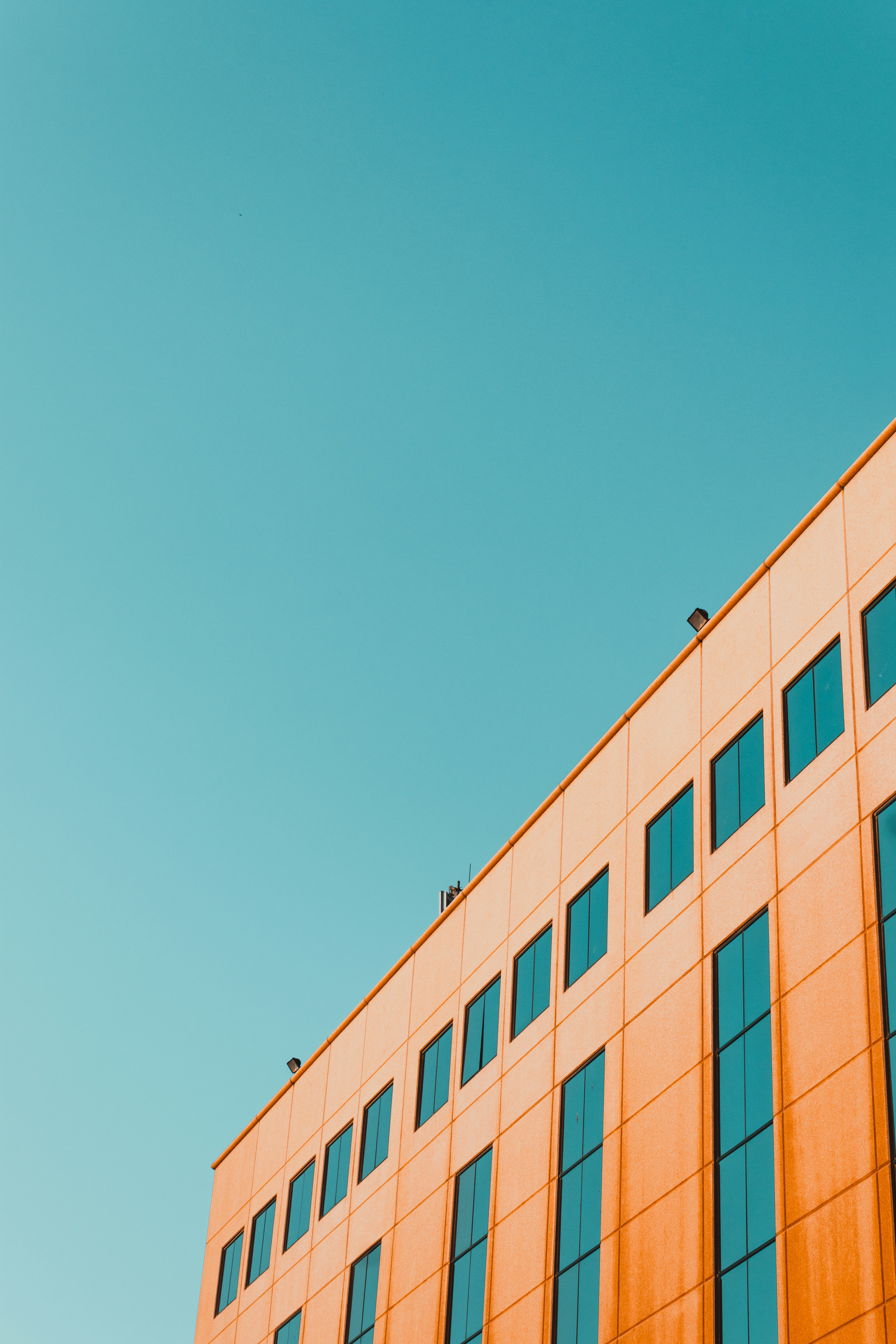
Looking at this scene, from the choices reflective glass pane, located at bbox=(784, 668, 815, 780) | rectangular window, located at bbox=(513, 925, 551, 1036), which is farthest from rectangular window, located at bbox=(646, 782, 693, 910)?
rectangular window, located at bbox=(513, 925, 551, 1036)

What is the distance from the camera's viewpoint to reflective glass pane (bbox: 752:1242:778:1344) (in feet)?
88.6

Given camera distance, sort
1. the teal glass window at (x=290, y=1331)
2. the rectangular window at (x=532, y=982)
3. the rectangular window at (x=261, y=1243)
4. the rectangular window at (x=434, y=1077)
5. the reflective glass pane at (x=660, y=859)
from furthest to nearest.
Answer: the rectangular window at (x=261, y=1243)
the teal glass window at (x=290, y=1331)
the rectangular window at (x=434, y=1077)
the rectangular window at (x=532, y=982)
the reflective glass pane at (x=660, y=859)

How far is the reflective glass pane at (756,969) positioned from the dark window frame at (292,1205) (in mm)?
22705

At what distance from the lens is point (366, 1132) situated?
1832 inches

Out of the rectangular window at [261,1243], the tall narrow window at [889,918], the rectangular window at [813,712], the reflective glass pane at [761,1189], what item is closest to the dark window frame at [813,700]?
the rectangular window at [813,712]

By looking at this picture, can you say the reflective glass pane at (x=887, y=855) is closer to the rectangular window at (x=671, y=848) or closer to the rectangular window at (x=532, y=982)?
the rectangular window at (x=671, y=848)

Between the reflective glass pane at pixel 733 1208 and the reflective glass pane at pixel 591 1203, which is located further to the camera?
the reflective glass pane at pixel 591 1203

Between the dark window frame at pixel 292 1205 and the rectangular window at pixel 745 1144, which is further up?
the dark window frame at pixel 292 1205

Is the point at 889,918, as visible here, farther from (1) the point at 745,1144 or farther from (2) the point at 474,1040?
(2) the point at 474,1040

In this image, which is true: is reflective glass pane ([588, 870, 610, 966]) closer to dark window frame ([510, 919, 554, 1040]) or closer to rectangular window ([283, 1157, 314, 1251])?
dark window frame ([510, 919, 554, 1040])

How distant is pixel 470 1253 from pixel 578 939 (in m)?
8.29

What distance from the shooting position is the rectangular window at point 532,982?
129 feet

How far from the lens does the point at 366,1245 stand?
44.0 meters

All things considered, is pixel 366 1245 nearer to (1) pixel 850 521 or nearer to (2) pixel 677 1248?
(2) pixel 677 1248
